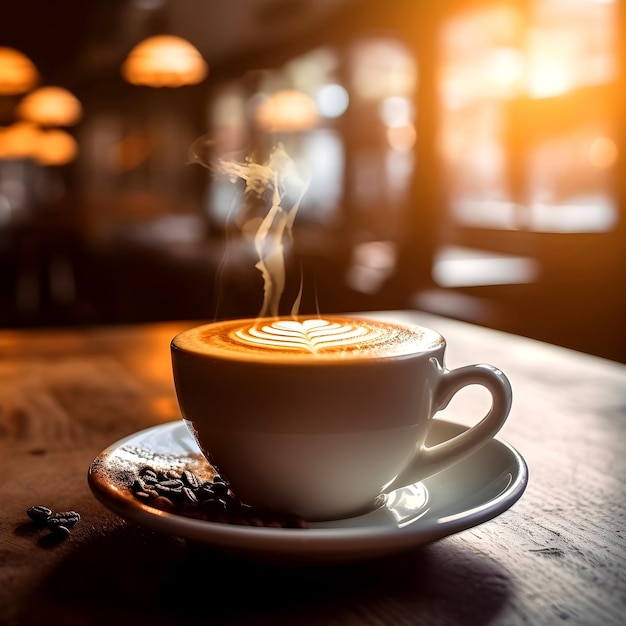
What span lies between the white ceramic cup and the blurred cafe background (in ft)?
5.07

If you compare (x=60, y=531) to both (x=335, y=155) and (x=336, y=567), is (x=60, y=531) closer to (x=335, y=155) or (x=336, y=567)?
(x=336, y=567)

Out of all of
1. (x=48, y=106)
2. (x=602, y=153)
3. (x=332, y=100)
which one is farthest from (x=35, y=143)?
(x=602, y=153)

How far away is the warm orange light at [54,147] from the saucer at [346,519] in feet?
31.1

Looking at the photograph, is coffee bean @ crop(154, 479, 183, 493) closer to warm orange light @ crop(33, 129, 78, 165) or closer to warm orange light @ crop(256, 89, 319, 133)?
warm orange light @ crop(256, 89, 319, 133)

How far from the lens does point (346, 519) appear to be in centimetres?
57

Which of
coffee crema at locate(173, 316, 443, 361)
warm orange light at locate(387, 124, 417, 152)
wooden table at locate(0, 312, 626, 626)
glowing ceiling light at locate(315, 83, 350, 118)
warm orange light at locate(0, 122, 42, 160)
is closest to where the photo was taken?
wooden table at locate(0, 312, 626, 626)

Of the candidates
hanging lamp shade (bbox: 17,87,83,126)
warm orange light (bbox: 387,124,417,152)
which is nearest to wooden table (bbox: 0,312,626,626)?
warm orange light (bbox: 387,124,417,152)

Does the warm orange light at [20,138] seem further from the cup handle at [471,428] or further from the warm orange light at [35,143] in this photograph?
the cup handle at [471,428]

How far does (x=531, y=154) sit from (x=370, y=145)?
9.43ft

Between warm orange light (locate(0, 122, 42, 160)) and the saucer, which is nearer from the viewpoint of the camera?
the saucer

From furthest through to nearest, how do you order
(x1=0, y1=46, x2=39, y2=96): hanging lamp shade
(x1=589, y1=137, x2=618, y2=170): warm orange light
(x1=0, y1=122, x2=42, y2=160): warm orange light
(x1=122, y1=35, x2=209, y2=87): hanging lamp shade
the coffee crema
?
(x1=0, y1=122, x2=42, y2=160): warm orange light
(x1=0, y1=46, x2=39, y2=96): hanging lamp shade
(x1=122, y1=35, x2=209, y2=87): hanging lamp shade
(x1=589, y1=137, x2=618, y2=170): warm orange light
the coffee crema

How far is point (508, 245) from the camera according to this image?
4746mm

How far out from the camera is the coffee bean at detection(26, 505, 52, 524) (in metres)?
0.58

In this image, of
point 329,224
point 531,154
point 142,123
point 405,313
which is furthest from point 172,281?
point 142,123
